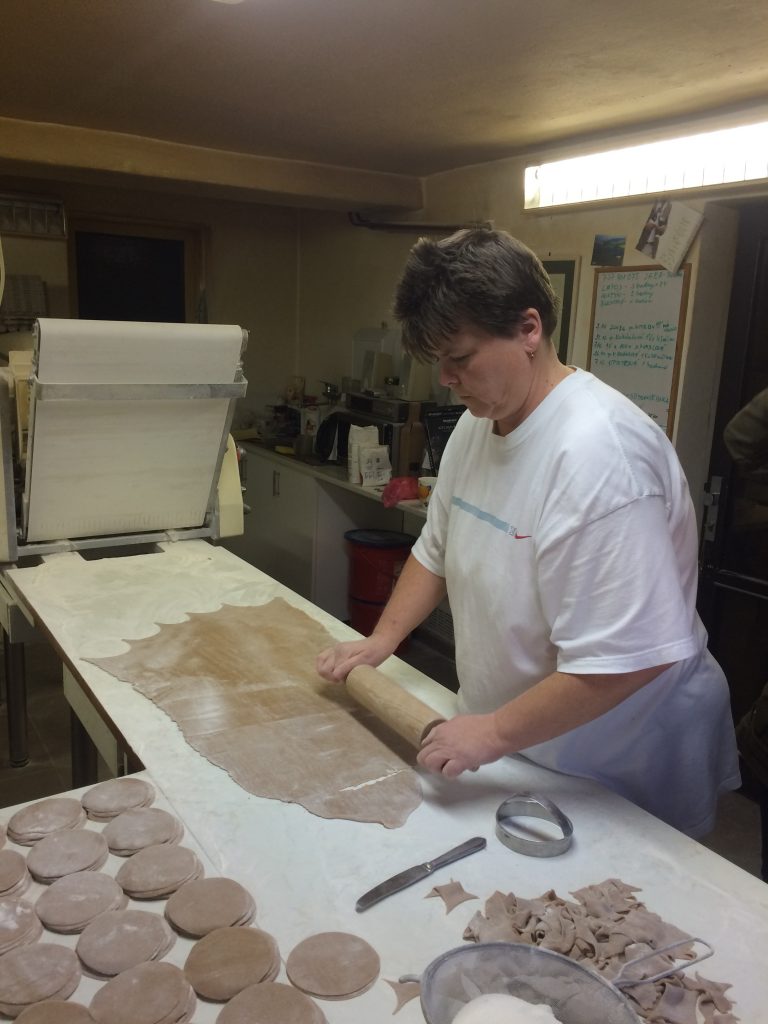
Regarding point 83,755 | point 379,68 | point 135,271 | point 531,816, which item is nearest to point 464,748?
point 531,816

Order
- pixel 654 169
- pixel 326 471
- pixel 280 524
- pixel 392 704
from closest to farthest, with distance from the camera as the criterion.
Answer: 1. pixel 392 704
2. pixel 654 169
3. pixel 326 471
4. pixel 280 524

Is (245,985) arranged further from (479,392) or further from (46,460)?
(46,460)

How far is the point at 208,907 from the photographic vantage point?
0.99 m

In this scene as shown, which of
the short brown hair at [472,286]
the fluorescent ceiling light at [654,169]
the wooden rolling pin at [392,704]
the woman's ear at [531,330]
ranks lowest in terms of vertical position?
the wooden rolling pin at [392,704]

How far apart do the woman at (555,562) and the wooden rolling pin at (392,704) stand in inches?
2.5

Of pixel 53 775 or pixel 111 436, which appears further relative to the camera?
pixel 53 775

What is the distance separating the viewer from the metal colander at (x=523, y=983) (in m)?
0.80

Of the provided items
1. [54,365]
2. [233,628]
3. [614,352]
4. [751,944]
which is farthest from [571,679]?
[614,352]

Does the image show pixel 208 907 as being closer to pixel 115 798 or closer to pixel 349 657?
pixel 115 798

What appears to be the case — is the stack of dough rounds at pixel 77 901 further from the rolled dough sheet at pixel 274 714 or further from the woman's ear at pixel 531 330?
the woman's ear at pixel 531 330

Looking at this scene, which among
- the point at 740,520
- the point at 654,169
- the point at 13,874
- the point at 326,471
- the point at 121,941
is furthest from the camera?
the point at 326,471

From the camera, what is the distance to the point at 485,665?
1.38m

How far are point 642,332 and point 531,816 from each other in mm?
2347

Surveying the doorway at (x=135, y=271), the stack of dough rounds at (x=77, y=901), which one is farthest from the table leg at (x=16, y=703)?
the doorway at (x=135, y=271)
